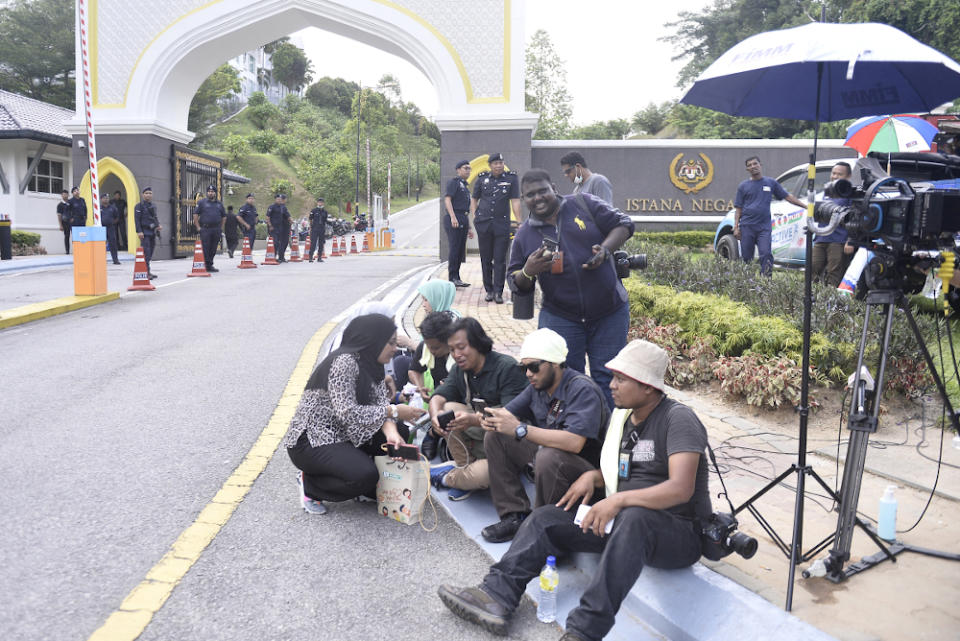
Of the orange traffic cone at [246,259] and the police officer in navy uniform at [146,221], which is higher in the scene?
the police officer in navy uniform at [146,221]

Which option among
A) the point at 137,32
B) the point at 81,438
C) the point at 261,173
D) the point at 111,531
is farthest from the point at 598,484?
the point at 261,173

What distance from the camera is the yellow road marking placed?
118 inches

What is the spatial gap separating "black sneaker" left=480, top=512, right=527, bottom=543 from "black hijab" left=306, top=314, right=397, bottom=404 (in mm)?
1040

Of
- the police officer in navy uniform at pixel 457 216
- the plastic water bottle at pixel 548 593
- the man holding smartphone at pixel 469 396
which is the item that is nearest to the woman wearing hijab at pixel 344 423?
the man holding smartphone at pixel 469 396

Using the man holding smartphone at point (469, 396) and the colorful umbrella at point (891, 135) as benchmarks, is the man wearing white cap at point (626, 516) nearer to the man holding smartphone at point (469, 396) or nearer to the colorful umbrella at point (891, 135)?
the man holding smartphone at point (469, 396)

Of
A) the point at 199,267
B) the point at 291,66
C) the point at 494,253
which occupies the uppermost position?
the point at 291,66

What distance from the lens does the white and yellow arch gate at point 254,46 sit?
19.7 metres

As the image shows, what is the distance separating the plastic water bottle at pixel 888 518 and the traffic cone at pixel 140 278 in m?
12.3

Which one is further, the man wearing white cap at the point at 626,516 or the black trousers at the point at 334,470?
the black trousers at the point at 334,470

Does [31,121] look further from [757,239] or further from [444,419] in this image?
[444,419]

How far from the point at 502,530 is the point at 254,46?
22.4 metres

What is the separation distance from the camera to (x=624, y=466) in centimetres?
345

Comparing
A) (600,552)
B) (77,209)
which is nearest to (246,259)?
(77,209)

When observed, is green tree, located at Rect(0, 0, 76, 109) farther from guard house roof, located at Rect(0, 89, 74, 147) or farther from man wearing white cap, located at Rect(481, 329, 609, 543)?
man wearing white cap, located at Rect(481, 329, 609, 543)
